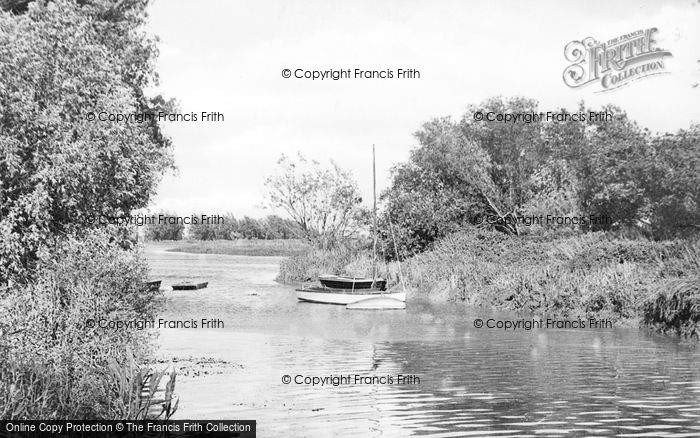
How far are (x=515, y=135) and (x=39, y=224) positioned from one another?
163ft

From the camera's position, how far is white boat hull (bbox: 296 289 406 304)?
45.3 metres

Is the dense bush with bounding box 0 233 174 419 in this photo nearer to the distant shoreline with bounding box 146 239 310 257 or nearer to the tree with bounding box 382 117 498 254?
the tree with bounding box 382 117 498 254

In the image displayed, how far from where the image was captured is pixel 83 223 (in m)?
21.8

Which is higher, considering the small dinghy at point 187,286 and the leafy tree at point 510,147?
the leafy tree at point 510,147

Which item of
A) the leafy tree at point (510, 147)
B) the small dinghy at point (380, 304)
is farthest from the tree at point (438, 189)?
the small dinghy at point (380, 304)

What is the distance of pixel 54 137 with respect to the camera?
19.8m

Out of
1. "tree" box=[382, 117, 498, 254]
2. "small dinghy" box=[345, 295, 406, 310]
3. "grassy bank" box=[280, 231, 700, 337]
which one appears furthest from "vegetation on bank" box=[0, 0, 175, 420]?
"tree" box=[382, 117, 498, 254]

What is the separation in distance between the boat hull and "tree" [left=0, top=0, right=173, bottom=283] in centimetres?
2447

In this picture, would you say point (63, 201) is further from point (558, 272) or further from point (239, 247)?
point (239, 247)

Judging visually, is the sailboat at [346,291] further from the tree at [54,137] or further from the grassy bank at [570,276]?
the tree at [54,137]

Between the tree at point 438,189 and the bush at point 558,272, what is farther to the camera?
the tree at point 438,189

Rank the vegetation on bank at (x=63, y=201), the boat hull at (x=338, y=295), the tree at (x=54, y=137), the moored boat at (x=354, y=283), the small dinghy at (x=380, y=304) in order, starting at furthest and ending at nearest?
the moored boat at (x=354, y=283), the boat hull at (x=338, y=295), the small dinghy at (x=380, y=304), the tree at (x=54, y=137), the vegetation on bank at (x=63, y=201)

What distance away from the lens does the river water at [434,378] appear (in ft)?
55.0

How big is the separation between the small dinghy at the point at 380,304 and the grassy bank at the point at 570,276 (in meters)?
4.42
